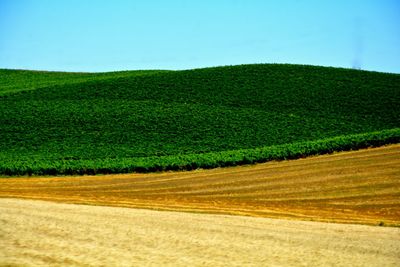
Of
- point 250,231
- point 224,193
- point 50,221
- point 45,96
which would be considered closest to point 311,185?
point 224,193

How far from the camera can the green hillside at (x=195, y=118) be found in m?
38.7

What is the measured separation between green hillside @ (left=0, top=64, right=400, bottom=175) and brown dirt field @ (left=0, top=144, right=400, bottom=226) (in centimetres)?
293

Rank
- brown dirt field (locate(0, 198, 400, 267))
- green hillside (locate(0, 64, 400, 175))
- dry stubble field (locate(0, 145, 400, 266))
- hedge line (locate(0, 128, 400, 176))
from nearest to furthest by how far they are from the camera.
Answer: brown dirt field (locate(0, 198, 400, 267)) → dry stubble field (locate(0, 145, 400, 266)) → hedge line (locate(0, 128, 400, 176)) → green hillside (locate(0, 64, 400, 175))

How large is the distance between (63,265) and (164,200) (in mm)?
14682

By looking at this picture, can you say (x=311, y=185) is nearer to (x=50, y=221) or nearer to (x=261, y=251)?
(x=261, y=251)

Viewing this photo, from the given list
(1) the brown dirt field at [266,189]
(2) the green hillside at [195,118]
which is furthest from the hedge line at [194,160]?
(1) the brown dirt field at [266,189]

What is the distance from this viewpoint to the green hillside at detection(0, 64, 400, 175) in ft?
127

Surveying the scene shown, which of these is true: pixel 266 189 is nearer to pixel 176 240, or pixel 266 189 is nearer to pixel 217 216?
pixel 217 216

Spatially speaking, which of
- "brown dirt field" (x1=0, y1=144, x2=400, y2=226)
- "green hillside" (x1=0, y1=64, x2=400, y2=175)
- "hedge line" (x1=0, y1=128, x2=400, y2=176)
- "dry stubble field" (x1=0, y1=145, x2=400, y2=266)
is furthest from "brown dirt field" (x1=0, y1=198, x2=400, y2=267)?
"green hillside" (x1=0, y1=64, x2=400, y2=175)

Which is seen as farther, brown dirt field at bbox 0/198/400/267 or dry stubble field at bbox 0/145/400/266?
dry stubble field at bbox 0/145/400/266

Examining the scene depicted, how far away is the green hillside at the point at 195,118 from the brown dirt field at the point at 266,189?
115 inches

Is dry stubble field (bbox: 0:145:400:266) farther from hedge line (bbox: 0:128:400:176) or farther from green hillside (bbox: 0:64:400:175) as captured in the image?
green hillside (bbox: 0:64:400:175)

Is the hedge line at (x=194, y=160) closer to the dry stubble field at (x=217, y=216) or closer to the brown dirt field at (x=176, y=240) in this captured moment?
the dry stubble field at (x=217, y=216)

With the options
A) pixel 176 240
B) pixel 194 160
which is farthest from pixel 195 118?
pixel 176 240
